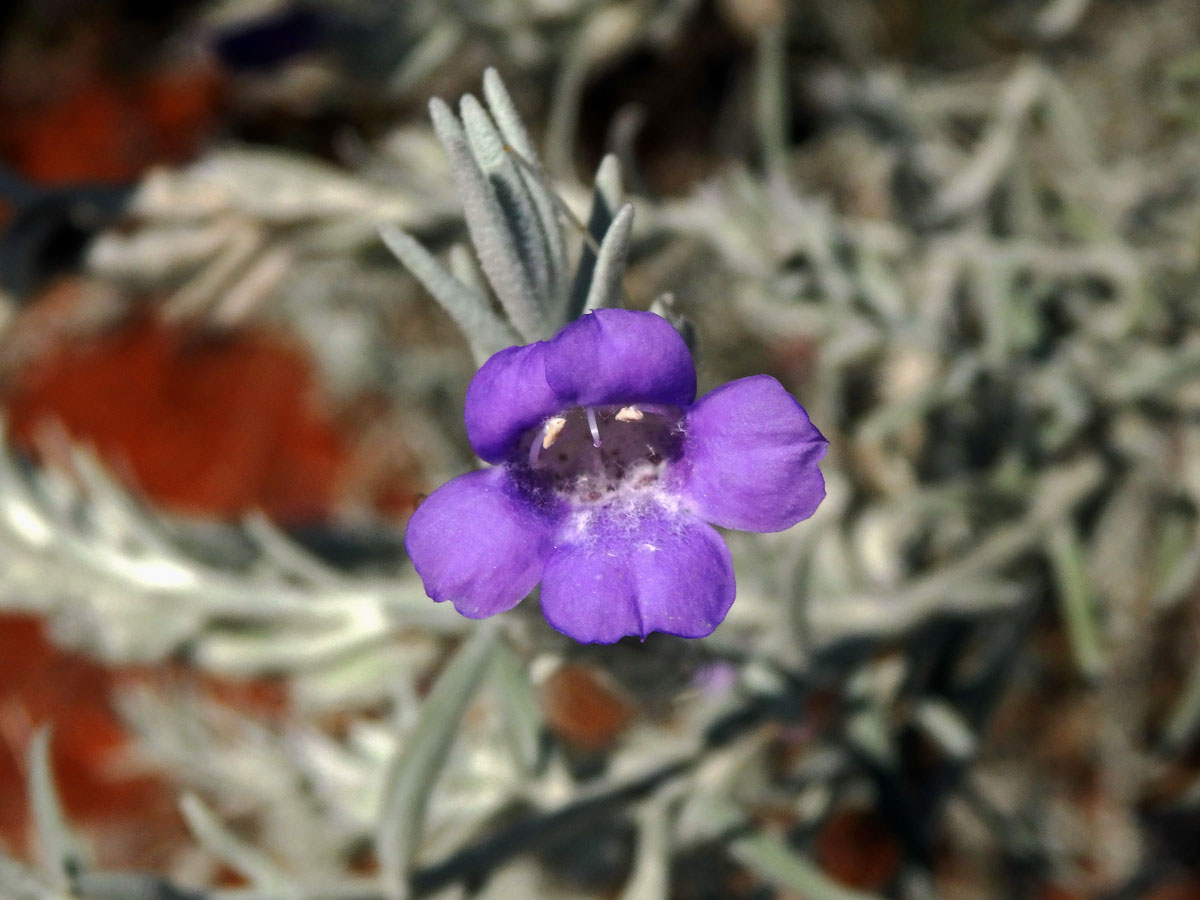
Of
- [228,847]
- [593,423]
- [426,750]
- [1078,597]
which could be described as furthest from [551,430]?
[1078,597]

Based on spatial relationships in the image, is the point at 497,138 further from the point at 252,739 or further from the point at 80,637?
the point at 252,739

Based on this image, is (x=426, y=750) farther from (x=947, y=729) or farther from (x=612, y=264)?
(x=947, y=729)

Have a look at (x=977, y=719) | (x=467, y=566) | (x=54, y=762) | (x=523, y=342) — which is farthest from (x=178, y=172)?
(x=54, y=762)

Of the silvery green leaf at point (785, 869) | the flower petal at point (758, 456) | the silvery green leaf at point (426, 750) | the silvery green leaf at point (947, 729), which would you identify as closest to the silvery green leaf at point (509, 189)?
the flower petal at point (758, 456)

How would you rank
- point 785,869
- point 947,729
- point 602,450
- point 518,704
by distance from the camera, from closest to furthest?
point 602,450 < point 518,704 < point 785,869 < point 947,729

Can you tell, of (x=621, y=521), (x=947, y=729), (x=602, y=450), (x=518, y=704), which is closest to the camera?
(x=621, y=521)

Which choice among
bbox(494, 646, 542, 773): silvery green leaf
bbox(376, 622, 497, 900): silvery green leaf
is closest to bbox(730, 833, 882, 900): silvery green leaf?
bbox(494, 646, 542, 773): silvery green leaf

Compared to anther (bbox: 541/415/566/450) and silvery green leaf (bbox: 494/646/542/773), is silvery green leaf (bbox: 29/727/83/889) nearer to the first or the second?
silvery green leaf (bbox: 494/646/542/773)
